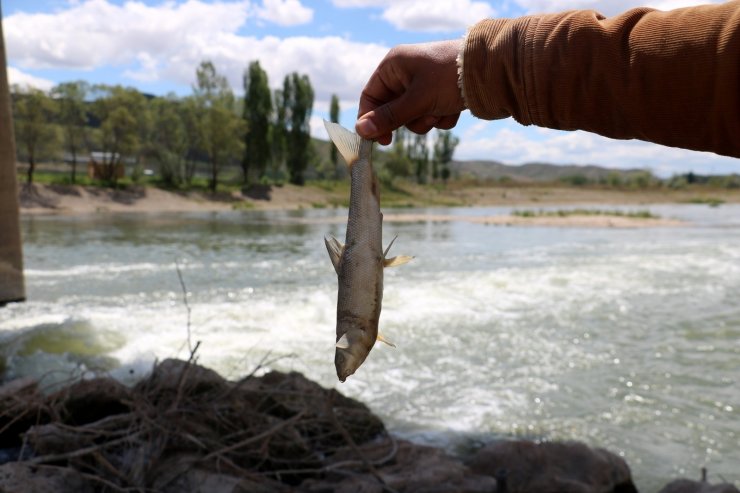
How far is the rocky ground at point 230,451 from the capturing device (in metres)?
4.74

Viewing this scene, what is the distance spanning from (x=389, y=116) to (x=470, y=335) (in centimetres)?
1084

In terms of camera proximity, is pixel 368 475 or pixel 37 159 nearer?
pixel 368 475

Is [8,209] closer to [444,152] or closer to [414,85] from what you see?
[414,85]

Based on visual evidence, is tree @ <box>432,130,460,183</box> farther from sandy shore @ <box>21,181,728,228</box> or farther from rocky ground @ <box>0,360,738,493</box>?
rocky ground @ <box>0,360,738,493</box>

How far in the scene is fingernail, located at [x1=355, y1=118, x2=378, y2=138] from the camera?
2.32 metres

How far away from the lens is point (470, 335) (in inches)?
508

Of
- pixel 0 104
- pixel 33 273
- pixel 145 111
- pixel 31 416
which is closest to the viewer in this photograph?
pixel 31 416

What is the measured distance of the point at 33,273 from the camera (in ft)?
64.6

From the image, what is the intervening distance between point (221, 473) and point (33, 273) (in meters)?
16.7

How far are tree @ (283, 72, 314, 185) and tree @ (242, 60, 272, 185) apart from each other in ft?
8.43

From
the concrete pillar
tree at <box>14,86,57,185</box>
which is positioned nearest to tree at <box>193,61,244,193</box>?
tree at <box>14,86,57,185</box>

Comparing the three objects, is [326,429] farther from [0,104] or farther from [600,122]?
[0,104]

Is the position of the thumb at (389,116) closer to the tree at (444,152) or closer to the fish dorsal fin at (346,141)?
the fish dorsal fin at (346,141)

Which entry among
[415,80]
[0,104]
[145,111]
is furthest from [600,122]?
[145,111]
